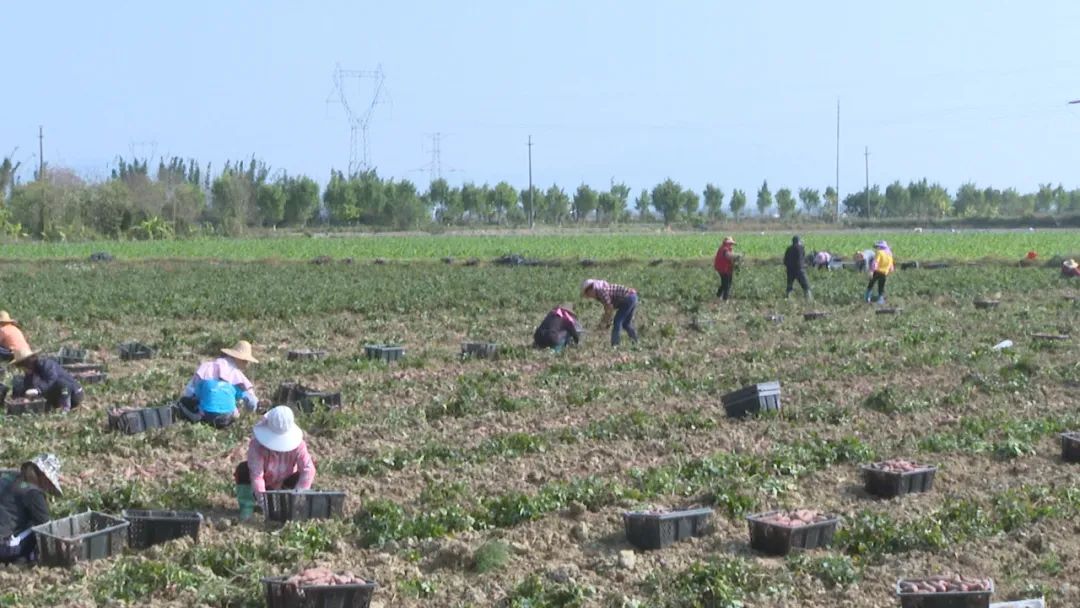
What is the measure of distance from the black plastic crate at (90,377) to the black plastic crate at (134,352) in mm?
2895

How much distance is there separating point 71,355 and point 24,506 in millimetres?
10850

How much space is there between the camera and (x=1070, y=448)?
12180 mm

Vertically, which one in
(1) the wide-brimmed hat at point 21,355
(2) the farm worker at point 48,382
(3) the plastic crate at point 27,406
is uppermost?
(1) the wide-brimmed hat at point 21,355

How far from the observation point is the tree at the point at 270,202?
124 metres

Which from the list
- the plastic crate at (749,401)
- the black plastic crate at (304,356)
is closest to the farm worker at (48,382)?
the black plastic crate at (304,356)

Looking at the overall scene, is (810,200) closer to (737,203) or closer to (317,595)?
(737,203)

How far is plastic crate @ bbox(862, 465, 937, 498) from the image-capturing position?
10.7 m

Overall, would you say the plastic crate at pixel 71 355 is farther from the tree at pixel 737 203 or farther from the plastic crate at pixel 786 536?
the tree at pixel 737 203

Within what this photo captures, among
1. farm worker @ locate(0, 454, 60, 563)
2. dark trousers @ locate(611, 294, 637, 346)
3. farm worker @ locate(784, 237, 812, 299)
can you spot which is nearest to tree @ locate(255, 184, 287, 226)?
farm worker @ locate(784, 237, 812, 299)

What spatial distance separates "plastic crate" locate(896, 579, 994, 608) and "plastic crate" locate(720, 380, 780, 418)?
6.61 m

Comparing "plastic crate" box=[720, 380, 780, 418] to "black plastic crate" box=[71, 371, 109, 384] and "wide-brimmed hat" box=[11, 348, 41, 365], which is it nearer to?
"wide-brimmed hat" box=[11, 348, 41, 365]

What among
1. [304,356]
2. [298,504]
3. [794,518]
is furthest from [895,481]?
[304,356]

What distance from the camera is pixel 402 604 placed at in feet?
26.7

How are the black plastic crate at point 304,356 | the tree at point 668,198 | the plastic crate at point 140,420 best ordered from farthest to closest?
the tree at point 668,198, the black plastic crate at point 304,356, the plastic crate at point 140,420
